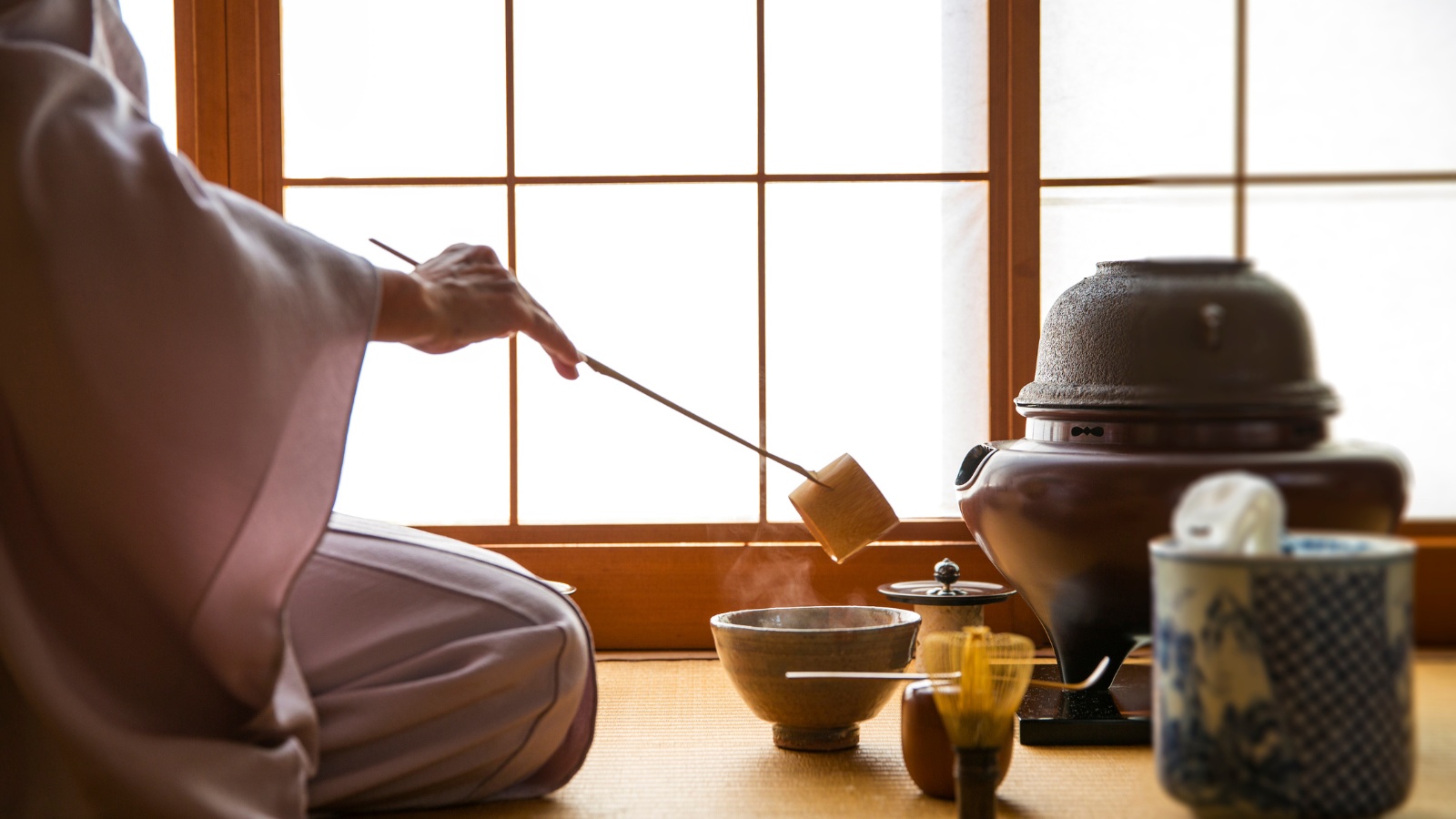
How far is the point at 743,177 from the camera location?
2693 millimetres

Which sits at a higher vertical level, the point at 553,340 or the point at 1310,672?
the point at 553,340

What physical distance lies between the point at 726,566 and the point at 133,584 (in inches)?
58.1

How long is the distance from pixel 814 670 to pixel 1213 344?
2.89 feet

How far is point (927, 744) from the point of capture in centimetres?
154

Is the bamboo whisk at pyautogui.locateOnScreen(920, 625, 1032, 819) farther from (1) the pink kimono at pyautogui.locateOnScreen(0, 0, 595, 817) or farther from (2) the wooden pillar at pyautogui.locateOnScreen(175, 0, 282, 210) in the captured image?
(2) the wooden pillar at pyautogui.locateOnScreen(175, 0, 282, 210)

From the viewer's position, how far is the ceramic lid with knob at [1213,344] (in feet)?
2.99

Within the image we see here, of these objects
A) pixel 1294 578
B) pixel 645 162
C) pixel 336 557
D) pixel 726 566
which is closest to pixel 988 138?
pixel 645 162

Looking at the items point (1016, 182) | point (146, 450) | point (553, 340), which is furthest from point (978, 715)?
point (1016, 182)

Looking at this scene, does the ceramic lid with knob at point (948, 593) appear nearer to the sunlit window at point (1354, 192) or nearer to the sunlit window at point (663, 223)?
the sunlit window at point (663, 223)

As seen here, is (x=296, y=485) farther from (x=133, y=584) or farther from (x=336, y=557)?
(x=336, y=557)

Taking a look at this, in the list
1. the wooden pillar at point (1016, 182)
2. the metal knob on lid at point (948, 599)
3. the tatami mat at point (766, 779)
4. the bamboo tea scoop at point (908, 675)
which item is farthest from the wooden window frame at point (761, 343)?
A: the bamboo tea scoop at point (908, 675)

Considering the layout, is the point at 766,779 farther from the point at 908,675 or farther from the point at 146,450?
the point at 146,450

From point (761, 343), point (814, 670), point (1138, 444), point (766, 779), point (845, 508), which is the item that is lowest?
point (766, 779)

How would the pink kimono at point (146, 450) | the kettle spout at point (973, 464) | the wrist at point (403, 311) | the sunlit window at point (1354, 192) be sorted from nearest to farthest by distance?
the sunlit window at point (1354, 192) → the pink kimono at point (146, 450) → the wrist at point (403, 311) → the kettle spout at point (973, 464)
